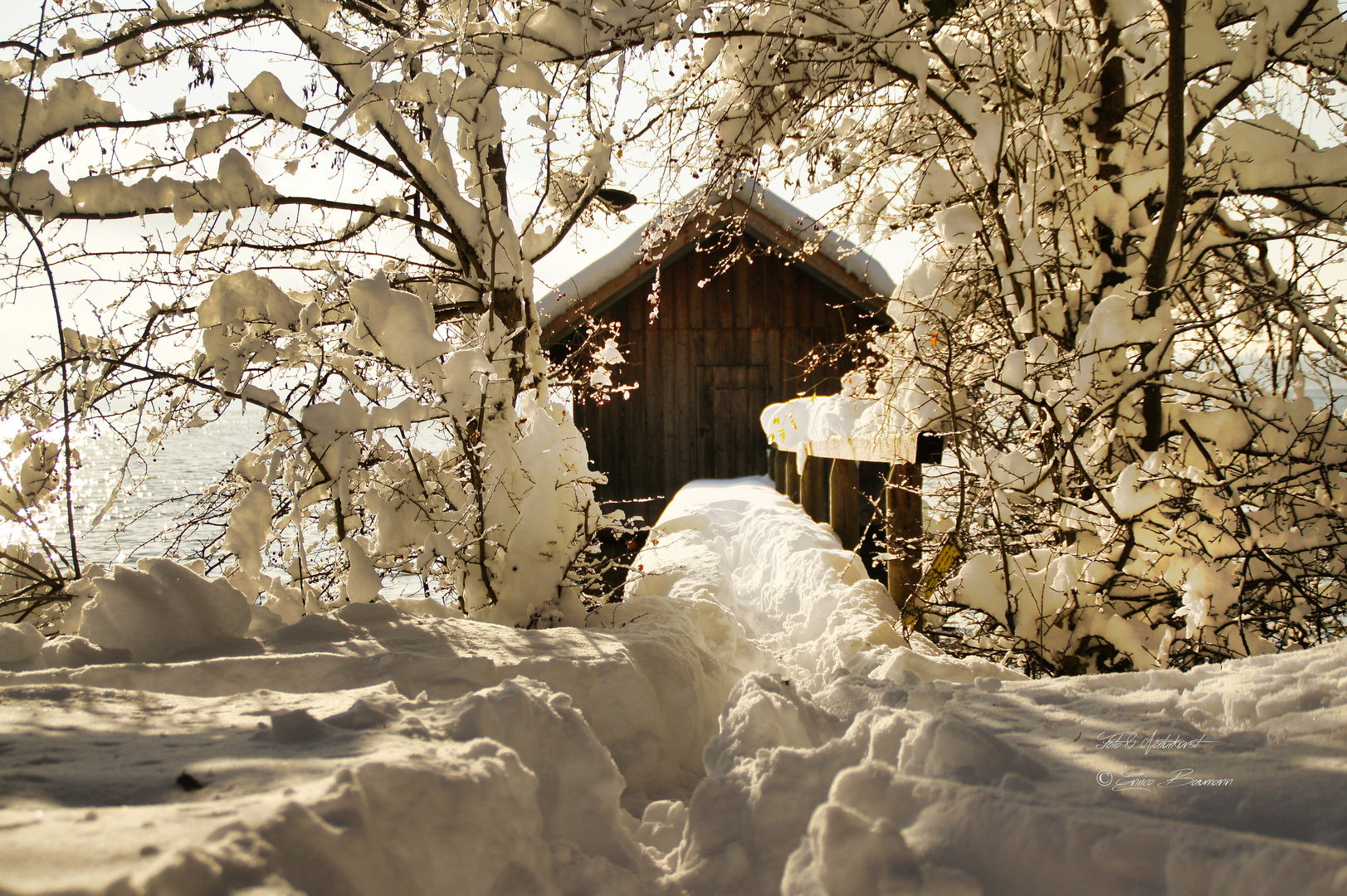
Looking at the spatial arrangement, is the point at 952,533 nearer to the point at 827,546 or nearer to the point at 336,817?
the point at 827,546

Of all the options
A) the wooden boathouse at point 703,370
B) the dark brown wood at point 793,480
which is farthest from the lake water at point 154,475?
the wooden boathouse at point 703,370

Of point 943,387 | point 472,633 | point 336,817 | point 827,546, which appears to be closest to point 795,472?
point 827,546

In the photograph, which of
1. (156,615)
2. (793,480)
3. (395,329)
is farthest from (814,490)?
(156,615)

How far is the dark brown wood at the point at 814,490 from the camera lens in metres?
6.29

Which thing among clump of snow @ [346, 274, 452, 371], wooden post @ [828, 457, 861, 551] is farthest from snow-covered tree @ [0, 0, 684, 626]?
wooden post @ [828, 457, 861, 551]

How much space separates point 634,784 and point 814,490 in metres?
4.57

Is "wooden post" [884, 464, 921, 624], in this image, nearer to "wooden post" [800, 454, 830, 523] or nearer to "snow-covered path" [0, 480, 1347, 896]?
"snow-covered path" [0, 480, 1347, 896]

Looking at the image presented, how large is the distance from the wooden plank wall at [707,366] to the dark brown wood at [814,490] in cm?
368

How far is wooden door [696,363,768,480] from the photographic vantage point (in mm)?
10117

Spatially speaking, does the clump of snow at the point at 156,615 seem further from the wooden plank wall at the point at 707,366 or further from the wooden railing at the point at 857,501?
the wooden plank wall at the point at 707,366

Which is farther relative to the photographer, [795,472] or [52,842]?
[795,472]

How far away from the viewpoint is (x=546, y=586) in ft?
10.1

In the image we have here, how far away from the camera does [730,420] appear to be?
10148 millimetres

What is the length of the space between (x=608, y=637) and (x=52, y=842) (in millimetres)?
1850
